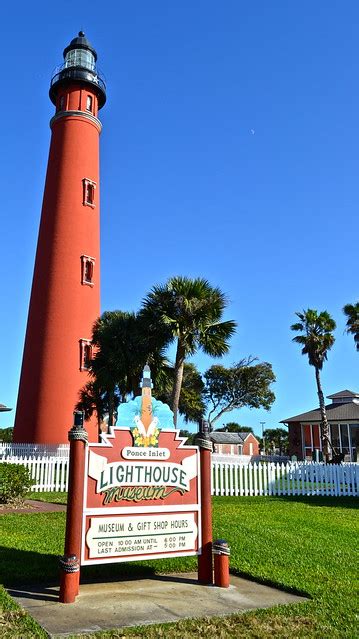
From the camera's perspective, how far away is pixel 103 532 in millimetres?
6012

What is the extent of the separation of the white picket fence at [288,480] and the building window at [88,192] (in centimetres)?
1700

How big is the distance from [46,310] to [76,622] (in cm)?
2348

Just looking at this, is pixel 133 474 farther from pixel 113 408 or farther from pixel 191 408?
pixel 191 408

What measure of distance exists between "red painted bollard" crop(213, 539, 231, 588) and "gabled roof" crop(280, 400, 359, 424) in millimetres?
35815

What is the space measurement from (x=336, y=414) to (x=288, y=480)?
80.3 ft

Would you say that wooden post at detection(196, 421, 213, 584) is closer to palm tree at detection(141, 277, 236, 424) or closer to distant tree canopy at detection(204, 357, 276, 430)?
palm tree at detection(141, 277, 236, 424)

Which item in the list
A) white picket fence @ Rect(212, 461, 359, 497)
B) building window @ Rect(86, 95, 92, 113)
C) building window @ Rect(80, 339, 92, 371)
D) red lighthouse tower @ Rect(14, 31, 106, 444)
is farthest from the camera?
building window @ Rect(86, 95, 92, 113)

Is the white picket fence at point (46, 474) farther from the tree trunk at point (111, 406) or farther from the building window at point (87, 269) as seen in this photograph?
the building window at point (87, 269)

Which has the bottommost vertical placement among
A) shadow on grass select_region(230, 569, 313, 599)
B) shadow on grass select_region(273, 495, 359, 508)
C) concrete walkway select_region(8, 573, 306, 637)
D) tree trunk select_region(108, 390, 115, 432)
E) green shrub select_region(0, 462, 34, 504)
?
concrete walkway select_region(8, 573, 306, 637)

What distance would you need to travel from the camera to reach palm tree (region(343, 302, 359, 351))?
31.8 metres

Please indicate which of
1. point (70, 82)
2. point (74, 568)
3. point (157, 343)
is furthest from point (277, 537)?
point (70, 82)

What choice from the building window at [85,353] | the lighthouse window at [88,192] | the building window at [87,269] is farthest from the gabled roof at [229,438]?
the lighthouse window at [88,192]

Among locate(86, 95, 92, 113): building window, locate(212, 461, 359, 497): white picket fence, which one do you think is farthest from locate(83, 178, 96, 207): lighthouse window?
locate(212, 461, 359, 497): white picket fence

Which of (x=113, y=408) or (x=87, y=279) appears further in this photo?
(x=87, y=279)
